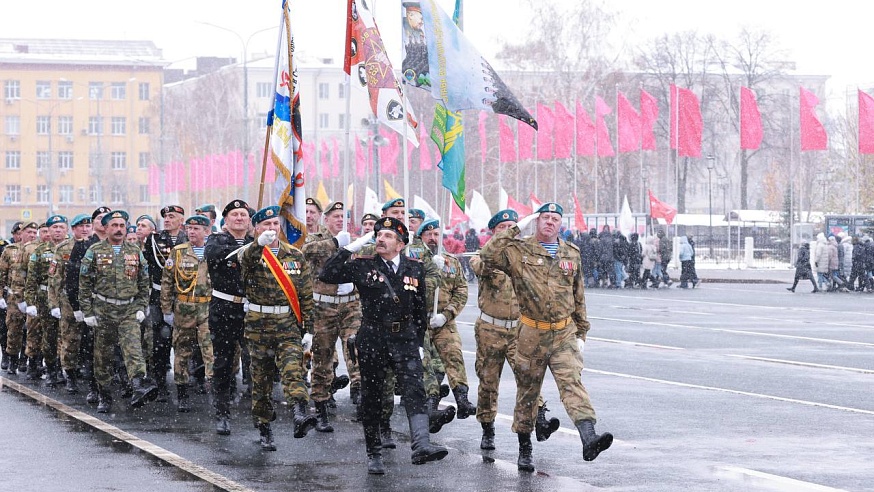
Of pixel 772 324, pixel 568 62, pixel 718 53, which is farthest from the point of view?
pixel 718 53

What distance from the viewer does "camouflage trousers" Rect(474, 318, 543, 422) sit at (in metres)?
9.98

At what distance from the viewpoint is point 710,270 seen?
48906 millimetres

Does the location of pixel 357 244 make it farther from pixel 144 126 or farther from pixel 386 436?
pixel 144 126

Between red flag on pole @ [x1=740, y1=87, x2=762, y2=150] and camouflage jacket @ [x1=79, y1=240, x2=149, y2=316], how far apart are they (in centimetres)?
3202

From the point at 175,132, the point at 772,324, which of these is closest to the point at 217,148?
the point at 175,132

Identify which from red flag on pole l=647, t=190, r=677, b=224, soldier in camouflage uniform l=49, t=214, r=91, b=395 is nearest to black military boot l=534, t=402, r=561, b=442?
soldier in camouflage uniform l=49, t=214, r=91, b=395

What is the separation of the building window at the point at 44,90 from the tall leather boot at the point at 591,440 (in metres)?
115

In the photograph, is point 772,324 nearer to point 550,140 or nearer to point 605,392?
point 605,392

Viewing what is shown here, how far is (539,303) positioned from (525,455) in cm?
100

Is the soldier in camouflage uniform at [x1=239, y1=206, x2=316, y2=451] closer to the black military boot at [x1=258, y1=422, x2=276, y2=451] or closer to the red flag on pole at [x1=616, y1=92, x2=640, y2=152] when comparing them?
the black military boot at [x1=258, y1=422, x2=276, y2=451]

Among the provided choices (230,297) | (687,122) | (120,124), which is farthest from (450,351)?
(120,124)

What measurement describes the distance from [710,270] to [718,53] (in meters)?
25.6

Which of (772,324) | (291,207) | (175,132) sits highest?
(175,132)

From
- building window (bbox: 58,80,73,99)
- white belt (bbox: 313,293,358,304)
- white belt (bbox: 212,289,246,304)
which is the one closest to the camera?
white belt (bbox: 212,289,246,304)
